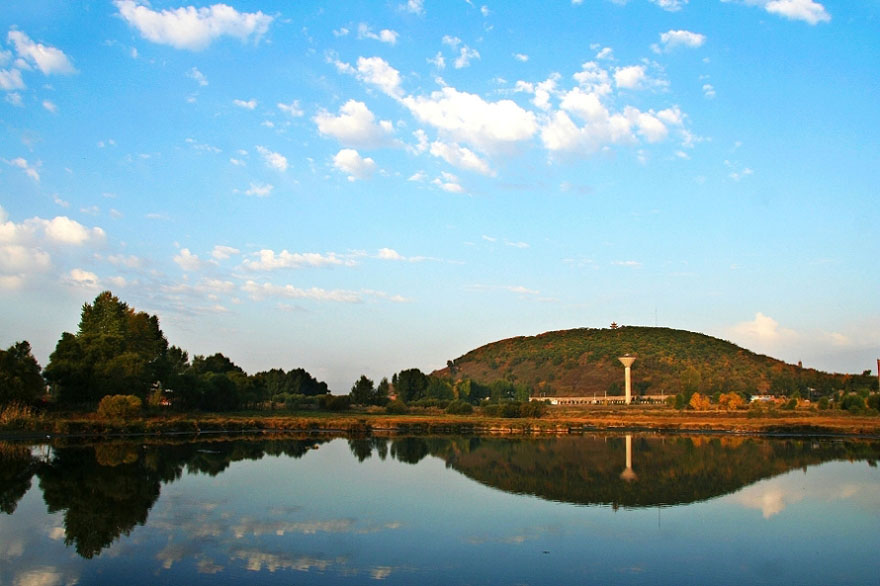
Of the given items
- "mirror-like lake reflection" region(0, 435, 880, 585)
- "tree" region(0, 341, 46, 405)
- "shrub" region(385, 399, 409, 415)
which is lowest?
"mirror-like lake reflection" region(0, 435, 880, 585)

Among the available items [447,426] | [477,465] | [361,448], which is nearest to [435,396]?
[447,426]

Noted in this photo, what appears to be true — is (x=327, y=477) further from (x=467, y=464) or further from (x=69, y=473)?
(x=69, y=473)

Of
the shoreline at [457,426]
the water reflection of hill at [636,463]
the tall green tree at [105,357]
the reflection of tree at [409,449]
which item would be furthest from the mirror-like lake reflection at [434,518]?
the tall green tree at [105,357]

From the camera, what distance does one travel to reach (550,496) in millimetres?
28797

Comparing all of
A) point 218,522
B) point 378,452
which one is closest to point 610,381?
point 378,452

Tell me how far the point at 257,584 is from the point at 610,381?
171481 millimetres

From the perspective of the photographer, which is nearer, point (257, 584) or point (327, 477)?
point (257, 584)

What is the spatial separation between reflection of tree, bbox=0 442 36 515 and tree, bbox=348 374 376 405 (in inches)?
2355

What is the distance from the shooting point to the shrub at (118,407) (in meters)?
58.0

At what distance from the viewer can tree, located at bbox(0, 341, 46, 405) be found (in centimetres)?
5162

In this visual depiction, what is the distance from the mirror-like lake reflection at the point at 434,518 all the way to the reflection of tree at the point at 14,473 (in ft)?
0.38

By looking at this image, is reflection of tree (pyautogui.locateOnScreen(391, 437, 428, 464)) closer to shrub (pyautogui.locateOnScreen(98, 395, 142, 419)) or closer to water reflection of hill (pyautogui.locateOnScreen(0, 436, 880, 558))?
water reflection of hill (pyautogui.locateOnScreen(0, 436, 880, 558))

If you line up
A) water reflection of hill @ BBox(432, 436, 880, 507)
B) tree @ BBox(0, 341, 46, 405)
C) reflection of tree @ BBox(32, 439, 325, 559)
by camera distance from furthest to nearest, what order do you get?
tree @ BBox(0, 341, 46, 405), water reflection of hill @ BBox(432, 436, 880, 507), reflection of tree @ BBox(32, 439, 325, 559)

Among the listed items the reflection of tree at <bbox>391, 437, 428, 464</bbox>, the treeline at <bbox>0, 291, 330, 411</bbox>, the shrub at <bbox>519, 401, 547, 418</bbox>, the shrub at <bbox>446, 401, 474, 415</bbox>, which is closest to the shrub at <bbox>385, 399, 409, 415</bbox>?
the shrub at <bbox>446, 401, 474, 415</bbox>
